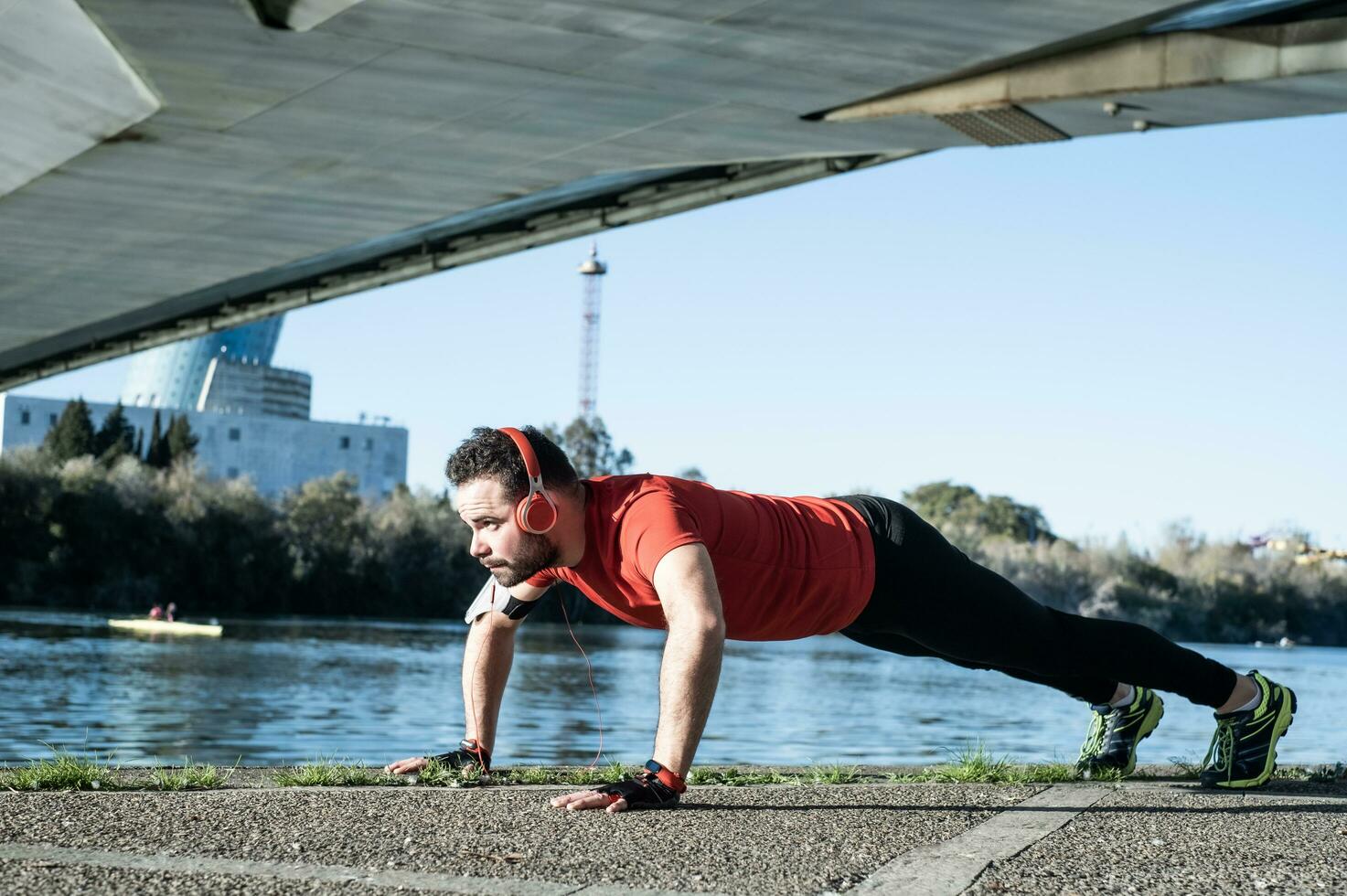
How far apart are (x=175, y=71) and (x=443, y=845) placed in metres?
10.3

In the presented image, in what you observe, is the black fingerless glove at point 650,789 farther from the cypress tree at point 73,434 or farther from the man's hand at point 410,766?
the cypress tree at point 73,434

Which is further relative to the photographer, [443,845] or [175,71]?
[175,71]

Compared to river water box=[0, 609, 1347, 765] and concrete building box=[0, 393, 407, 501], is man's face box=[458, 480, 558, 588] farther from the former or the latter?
concrete building box=[0, 393, 407, 501]

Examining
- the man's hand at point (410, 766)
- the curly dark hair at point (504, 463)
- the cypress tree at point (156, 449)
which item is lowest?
the man's hand at point (410, 766)

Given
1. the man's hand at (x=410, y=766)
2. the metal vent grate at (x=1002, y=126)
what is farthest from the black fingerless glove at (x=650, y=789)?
the metal vent grate at (x=1002, y=126)

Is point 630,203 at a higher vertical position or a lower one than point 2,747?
higher

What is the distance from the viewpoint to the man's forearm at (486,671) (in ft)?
15.2

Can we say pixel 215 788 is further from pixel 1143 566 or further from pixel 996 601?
pixel 1143 566

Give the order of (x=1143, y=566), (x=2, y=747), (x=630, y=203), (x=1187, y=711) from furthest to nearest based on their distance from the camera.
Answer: (x=1143, y=566) → (x=1187, y=711) → (x=630, y=203) → (x=2, y=747)

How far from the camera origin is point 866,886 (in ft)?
10.1

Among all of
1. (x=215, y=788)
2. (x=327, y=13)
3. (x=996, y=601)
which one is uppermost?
(x=327, y=13)

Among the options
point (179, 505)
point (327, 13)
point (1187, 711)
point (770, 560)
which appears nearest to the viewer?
point (770, 560)

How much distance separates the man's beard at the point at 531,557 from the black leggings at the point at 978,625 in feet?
2.97

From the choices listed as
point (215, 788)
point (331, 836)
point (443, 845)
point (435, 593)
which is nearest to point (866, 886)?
point (443, 845)
